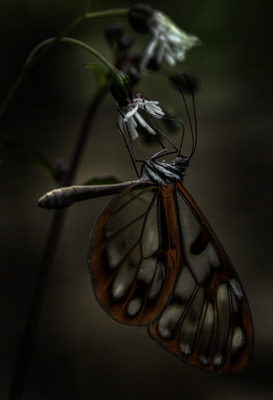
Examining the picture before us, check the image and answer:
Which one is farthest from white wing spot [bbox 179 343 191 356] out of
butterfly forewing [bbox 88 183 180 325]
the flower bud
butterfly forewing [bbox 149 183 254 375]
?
the flower bud

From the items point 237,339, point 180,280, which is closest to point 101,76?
point 180,280

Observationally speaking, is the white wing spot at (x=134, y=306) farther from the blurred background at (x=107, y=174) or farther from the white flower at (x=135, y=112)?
the blurred background at (x=107, y=174)

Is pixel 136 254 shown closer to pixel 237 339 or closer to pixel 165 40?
pixel 237 339

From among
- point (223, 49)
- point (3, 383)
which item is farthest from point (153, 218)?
point (223, 49)

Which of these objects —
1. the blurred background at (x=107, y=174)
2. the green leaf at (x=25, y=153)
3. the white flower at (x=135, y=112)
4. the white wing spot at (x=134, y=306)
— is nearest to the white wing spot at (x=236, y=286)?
the white wing spot at (x=134, y=306)

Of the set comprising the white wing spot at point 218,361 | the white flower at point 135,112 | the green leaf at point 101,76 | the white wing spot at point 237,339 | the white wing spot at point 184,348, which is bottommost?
the white wing spot at point 218,361

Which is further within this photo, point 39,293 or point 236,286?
point 39,293
